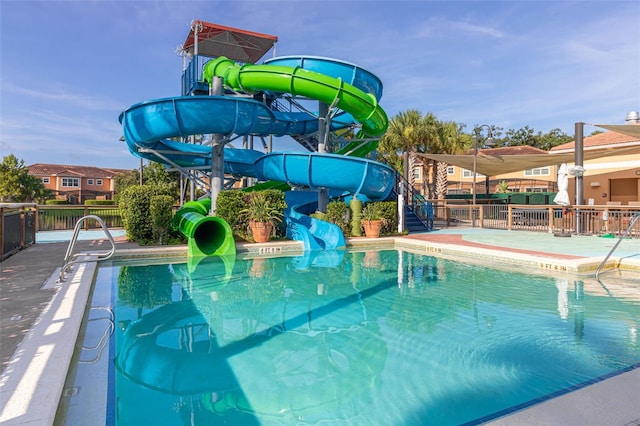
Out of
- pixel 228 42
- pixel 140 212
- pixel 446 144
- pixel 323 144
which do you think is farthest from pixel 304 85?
pixel 446 144

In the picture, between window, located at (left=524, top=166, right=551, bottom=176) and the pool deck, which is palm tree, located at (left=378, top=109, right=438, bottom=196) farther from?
the pool deck

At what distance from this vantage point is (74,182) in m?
53.7

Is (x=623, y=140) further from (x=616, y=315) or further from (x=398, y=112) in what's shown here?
(x=616, y=315)

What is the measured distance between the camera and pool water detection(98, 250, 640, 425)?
9.70 ft

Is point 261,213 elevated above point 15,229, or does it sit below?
above

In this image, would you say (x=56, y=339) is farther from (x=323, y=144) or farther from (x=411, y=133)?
(x=411, y=133)

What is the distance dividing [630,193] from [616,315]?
23.4 metres

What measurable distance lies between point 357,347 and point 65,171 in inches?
2431

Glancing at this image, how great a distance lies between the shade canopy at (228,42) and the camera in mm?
18969

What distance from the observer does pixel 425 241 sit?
12602mm

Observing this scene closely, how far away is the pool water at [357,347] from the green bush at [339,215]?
6.65 m

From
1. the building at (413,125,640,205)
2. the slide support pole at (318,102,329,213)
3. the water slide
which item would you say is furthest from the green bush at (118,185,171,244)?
the building at (413,125,640,205)

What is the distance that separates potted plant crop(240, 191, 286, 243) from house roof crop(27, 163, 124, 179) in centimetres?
5151

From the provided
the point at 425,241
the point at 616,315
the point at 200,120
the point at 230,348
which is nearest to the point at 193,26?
the point at 200,120
